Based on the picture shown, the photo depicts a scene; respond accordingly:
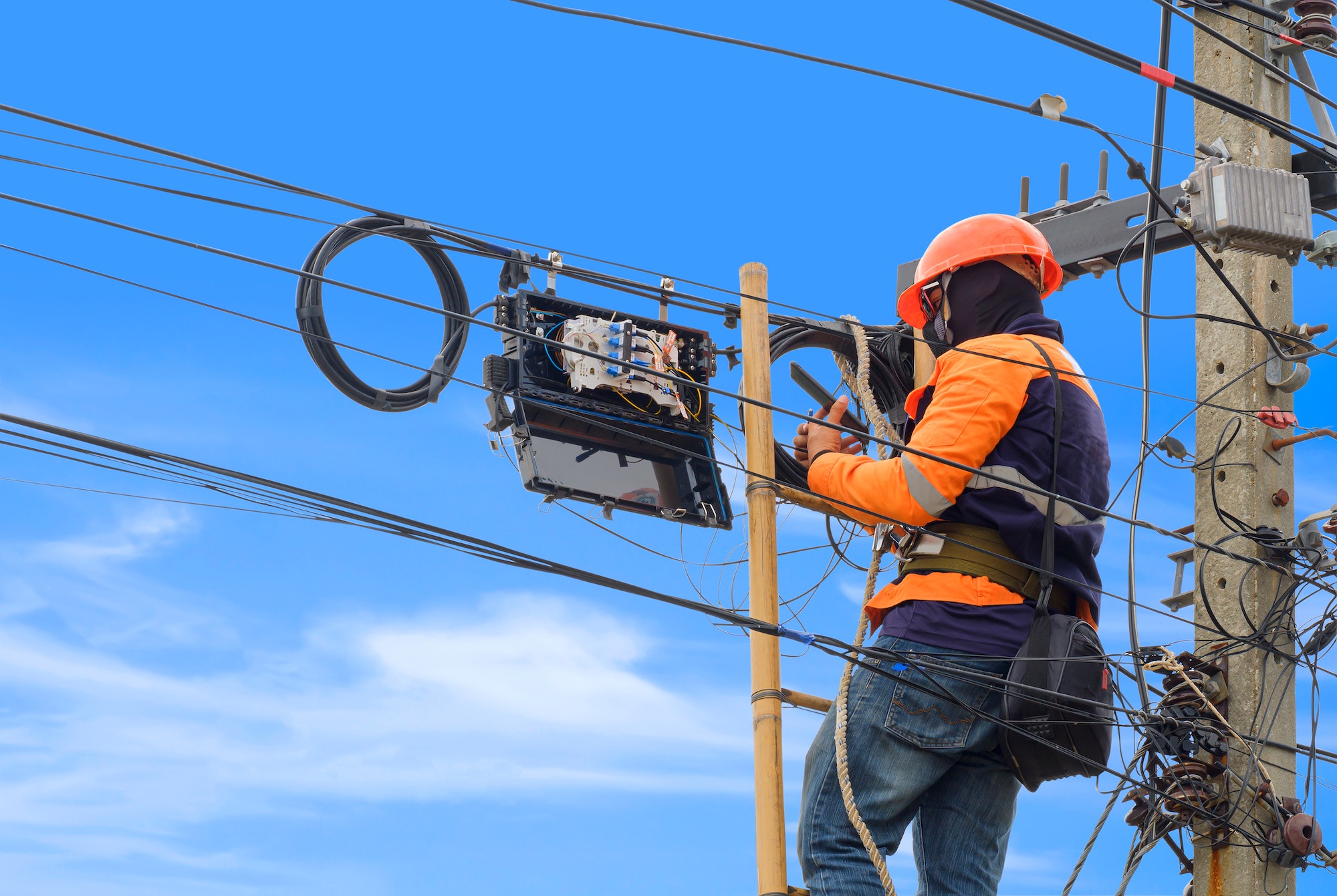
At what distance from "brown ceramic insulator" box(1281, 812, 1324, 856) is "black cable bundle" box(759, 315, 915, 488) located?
232 cm

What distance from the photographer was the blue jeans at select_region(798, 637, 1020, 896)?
14.0 ft

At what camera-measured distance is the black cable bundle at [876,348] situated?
5520 mm

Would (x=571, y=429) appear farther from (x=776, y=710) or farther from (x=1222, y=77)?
(x=1222, y=77)

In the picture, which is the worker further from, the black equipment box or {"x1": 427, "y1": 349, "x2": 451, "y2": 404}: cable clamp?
{"x1": 427, "y1": 349, "x2": 451, "y2": 404}: cable clamp

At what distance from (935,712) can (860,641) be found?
448 millimetres

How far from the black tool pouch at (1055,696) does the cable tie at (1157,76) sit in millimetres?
913

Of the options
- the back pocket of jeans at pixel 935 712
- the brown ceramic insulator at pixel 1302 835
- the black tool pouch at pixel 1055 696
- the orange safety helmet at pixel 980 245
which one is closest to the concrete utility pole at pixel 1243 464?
the brown ceramic insulator at pixel 1302 835

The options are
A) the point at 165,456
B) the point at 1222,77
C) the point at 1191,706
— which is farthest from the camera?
the point at 1222,77

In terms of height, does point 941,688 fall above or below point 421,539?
below

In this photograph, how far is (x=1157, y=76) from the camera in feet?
14.5

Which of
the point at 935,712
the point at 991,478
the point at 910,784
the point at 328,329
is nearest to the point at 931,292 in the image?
the point at 991,478

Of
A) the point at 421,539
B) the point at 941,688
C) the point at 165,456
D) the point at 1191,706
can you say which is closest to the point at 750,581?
the point at 941,688

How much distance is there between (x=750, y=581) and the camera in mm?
4773

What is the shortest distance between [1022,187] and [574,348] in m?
3.58
